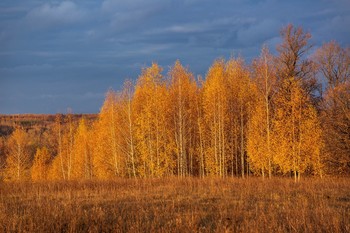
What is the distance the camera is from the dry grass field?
8719 millimetres

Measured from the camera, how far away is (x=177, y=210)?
42.0 ft

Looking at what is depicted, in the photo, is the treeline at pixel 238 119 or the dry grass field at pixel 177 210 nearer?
the dry grass field at pixel 177 210

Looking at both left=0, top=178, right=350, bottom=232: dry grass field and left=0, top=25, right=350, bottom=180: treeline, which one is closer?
left=0, top=178, right=350, bottom=232: dry grass field

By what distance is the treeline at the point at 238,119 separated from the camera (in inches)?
1101

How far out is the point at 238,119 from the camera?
39125 millimetres

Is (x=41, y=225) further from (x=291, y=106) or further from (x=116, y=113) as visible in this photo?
(x=116, y=113)

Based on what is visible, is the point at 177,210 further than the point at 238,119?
No

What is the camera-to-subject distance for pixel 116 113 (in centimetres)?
4278

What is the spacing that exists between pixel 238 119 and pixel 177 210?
27.4m

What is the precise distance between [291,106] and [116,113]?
21.5 metres

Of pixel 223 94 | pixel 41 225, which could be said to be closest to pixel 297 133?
pixel 223 94

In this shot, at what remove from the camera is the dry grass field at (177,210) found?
8.72m

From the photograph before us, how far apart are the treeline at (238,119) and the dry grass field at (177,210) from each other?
828cm

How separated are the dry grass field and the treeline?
27.2 ft
